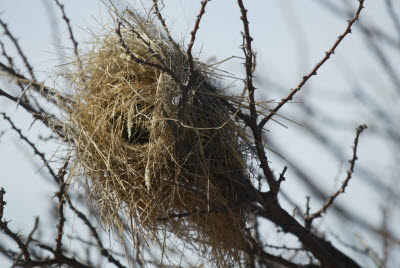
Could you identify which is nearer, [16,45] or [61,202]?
[61,202]

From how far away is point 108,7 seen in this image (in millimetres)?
1807

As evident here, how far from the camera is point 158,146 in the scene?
1.61m

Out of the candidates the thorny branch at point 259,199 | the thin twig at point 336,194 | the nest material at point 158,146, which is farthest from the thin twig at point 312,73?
the thin twig at point 336,194

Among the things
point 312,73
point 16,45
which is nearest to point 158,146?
point 312,73

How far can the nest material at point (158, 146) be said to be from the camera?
1.62m

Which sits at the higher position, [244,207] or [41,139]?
[41,139]

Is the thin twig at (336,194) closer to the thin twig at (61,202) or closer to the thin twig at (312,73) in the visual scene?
the thin twig at (312,73)

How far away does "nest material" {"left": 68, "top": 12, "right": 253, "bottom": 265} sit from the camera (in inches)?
63.7

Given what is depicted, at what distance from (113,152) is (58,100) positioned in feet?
1.05

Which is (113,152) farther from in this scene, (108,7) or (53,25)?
(53,25)

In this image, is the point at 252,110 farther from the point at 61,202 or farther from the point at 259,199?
the point at 61,202

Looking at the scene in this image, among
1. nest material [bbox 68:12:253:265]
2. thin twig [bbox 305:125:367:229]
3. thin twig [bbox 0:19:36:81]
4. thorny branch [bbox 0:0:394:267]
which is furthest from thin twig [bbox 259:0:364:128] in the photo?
thin twig [bbox 0:19:36:81]

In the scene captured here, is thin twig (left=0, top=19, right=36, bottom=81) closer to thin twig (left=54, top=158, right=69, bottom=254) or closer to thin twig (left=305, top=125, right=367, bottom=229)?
thin twig (left=54, top=158, right=69, bottom=254)

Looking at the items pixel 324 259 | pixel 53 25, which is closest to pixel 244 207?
pixel 324 259
